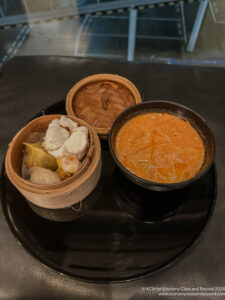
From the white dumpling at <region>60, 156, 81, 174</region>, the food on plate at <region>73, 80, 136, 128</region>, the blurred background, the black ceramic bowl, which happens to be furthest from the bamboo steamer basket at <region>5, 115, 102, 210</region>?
the blurred background

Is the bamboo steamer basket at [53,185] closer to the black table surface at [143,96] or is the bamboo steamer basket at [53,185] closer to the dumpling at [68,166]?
the dumpling at [68,166]

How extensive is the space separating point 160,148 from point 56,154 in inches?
24.5

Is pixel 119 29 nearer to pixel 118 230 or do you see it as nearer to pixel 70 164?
pixel 70 164

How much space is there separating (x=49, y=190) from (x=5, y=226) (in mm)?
473

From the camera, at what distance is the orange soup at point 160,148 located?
4.77 feet

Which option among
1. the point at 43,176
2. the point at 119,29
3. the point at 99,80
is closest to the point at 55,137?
the point at 43,176

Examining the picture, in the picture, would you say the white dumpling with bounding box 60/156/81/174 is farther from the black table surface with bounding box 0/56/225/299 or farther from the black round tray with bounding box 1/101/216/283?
the black table surface with bounding box 0/56/225/299

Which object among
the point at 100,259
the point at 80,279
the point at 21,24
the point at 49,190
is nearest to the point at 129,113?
the point at 49,190

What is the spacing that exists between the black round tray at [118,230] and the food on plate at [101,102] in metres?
0.46

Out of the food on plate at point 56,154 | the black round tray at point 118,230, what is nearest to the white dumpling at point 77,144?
the food on plate at point 56,154

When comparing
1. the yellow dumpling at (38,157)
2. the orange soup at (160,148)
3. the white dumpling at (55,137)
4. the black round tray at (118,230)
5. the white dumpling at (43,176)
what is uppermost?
the white dumpling at (55,137)

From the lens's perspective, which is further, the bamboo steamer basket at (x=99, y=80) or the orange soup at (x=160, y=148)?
the bamboo steamer basket at (x=99, y=80)

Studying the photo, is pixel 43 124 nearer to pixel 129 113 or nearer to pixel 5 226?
Result: pixel 129 113

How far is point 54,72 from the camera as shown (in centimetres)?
234
